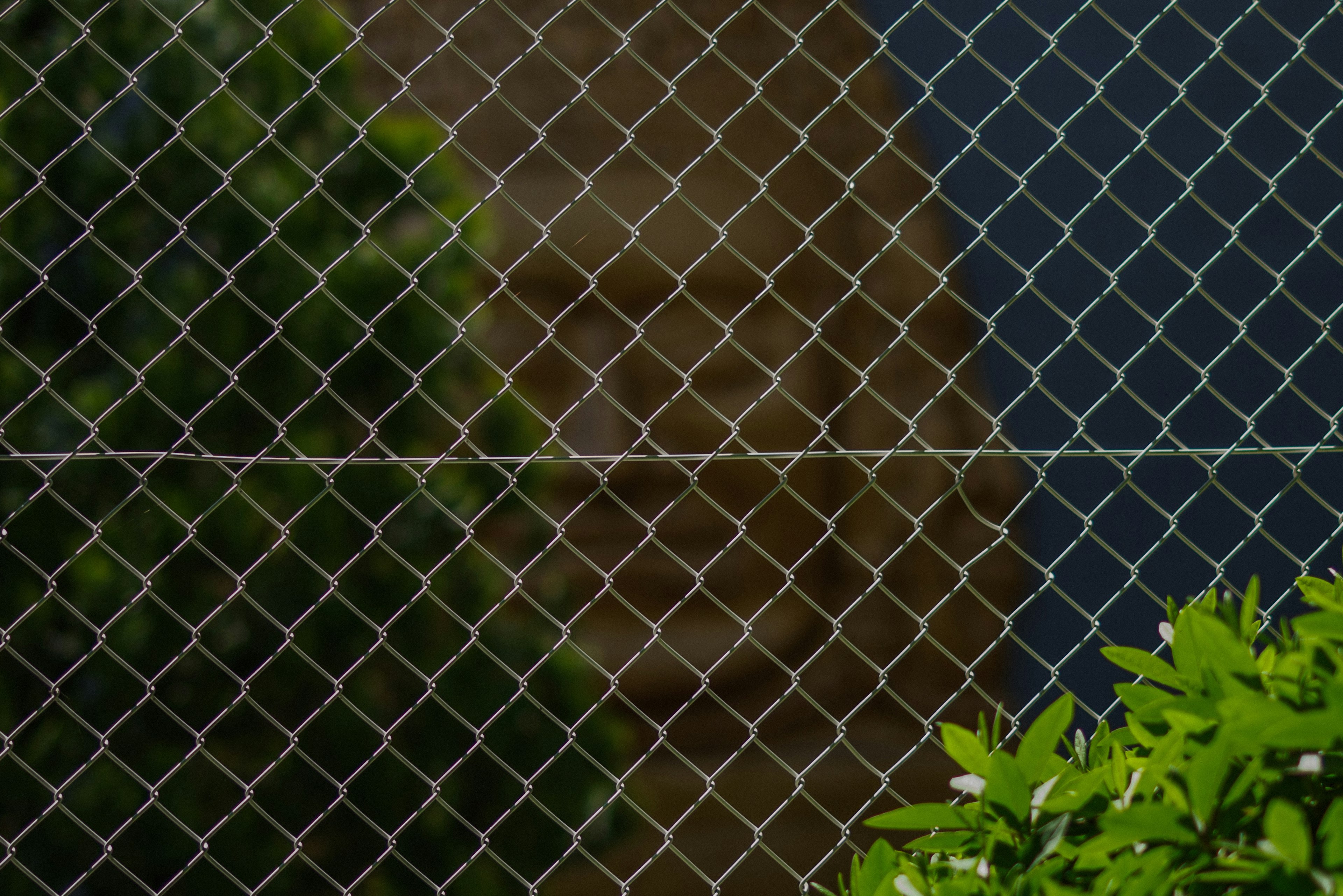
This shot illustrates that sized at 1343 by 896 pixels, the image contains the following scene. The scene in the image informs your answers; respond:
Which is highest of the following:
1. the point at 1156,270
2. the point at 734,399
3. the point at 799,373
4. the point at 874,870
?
the point at 1156,270

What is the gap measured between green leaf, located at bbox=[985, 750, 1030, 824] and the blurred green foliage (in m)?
0.70

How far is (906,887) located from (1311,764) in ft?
0.83

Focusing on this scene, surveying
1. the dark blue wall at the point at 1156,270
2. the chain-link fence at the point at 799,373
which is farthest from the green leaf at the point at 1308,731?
the dark blue wall at the point at 1156,270

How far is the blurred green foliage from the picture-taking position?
148 centimetres

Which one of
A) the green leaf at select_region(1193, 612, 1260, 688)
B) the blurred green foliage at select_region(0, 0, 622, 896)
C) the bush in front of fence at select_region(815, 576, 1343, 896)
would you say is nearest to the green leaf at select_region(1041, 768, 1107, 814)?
the bush in front of fence at select_region(815, 576, 1343, 896)

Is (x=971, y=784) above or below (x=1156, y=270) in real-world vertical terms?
below

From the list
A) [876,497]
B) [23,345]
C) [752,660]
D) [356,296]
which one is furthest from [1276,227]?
[23,345]

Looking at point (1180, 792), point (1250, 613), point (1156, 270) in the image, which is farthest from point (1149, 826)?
point (1156, 270)

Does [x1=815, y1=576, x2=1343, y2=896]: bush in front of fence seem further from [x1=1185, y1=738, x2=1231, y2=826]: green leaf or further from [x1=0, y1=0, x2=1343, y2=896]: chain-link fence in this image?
[x1=0, y1=0, x2=1343, y2=896]: chain-link fence

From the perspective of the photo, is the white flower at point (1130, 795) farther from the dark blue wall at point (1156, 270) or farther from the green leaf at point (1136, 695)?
the dark blue wall at point (1156, 270)

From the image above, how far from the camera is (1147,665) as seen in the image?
806mm

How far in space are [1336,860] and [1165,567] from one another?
2591mm

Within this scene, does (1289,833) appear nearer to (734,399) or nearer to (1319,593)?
(1319,593)

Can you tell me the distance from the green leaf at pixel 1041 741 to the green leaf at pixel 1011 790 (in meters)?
0.03
